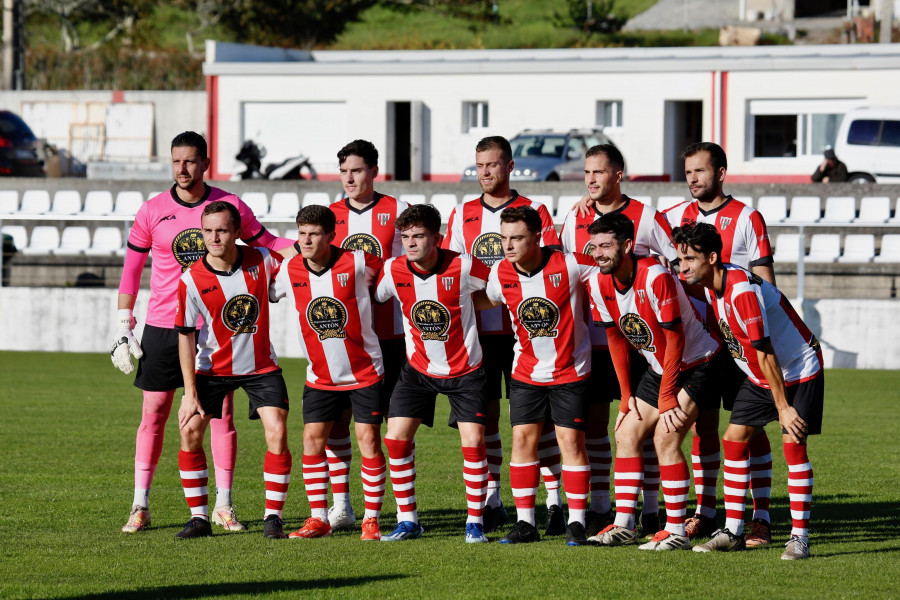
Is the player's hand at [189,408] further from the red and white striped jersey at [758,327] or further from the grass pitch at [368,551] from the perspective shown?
the red and white striped jersey at [758,327]

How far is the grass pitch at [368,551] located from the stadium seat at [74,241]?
12.0m

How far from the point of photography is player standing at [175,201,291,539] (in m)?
7.00

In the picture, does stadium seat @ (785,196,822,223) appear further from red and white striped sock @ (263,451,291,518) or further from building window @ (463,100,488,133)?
red and white striped sock @ (263,451,291,518)

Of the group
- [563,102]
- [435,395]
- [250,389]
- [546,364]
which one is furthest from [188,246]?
[563,102]

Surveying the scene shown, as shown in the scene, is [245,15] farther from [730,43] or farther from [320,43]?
[730,43]

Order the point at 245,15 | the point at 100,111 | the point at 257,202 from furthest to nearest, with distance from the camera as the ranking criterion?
the point at 245,15
the point at 100,111
the point at 257,202

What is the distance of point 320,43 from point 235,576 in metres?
50.7

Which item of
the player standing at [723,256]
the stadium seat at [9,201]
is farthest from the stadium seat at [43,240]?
the player standing at [723,256]

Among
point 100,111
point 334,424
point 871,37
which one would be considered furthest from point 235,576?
point 871,37

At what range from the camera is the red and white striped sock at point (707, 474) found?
7176mm

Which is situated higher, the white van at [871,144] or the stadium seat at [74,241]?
the white van at [871,144]

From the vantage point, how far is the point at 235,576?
19.4 feet

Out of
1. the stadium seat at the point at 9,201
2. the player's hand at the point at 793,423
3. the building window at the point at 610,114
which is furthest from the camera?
the building window at the point at 610,114

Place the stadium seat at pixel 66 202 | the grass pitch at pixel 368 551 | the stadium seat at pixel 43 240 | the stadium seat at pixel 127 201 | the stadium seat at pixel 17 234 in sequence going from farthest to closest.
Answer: the stadium seat at pixel 66 202 < the stadium seat at pixel 127 201 < the stadium seat at pixel 17 234 < the stadium seat at pixel 43 240 < the grass pitch at pixel 368 551
